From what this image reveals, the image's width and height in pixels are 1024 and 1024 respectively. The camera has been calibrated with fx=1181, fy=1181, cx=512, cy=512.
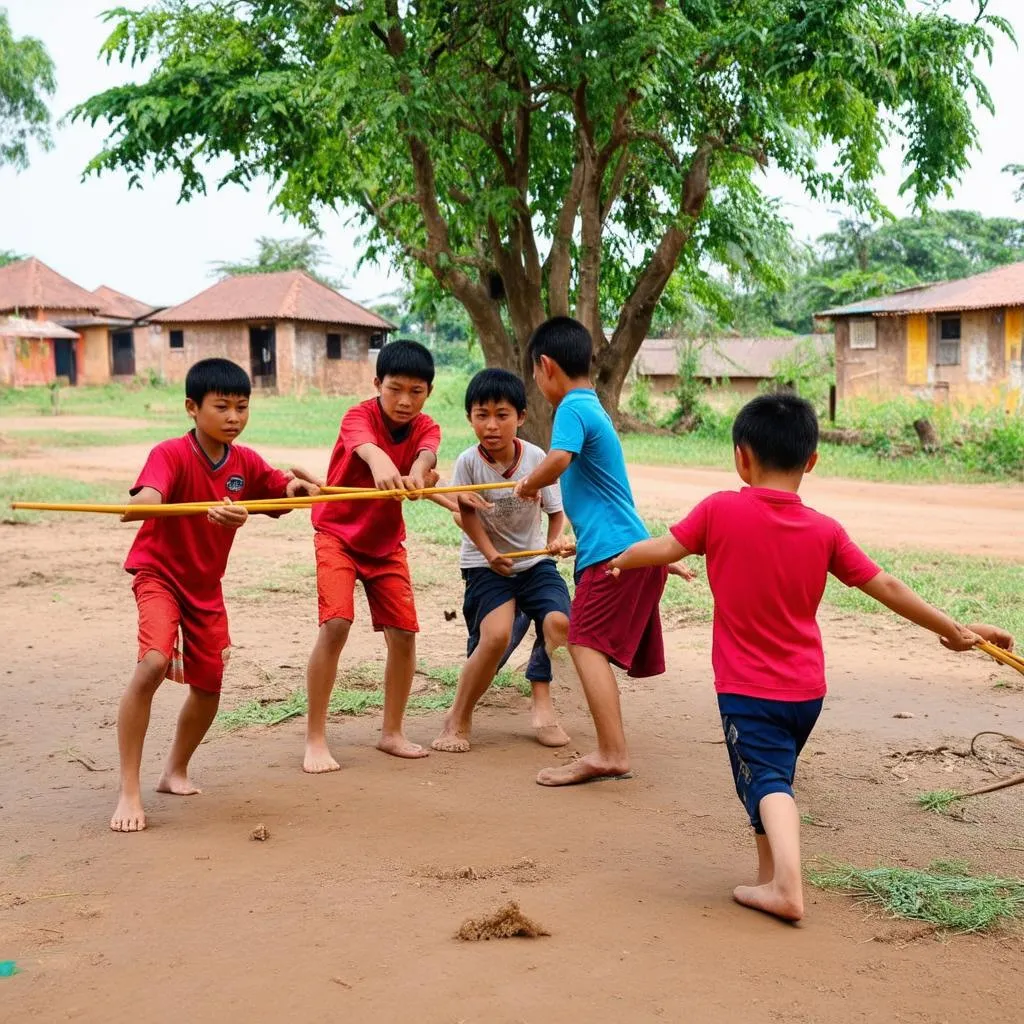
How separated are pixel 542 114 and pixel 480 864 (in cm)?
821

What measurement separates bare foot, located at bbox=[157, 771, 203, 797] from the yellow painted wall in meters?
28.0

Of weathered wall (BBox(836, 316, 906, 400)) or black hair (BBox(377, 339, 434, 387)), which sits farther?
weathered wall (BBox(836, 316, 906, 400))

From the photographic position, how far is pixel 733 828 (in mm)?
3719

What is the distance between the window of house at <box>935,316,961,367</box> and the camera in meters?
28.7

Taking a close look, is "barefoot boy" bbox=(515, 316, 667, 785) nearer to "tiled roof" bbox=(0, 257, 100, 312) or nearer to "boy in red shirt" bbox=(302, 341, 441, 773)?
"boy in red shirt" bbox=(302, 341, 441, 773)

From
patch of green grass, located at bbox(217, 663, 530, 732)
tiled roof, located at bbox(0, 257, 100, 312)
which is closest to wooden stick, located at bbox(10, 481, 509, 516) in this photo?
patch of green grass, located at bbox(217, 663, 530, 732)

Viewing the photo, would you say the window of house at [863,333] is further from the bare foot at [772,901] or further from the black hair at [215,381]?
the bare foot at [772,901]

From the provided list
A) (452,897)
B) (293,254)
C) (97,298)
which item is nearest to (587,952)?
(452,897)

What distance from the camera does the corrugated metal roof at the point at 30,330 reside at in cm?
3619

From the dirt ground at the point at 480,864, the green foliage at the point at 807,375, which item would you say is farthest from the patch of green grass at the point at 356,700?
the green foliage at the point at 807,375

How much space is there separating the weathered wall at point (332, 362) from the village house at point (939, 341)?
1574 centimetres

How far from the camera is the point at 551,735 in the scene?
15.2 ft

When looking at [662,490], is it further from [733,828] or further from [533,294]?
[733,828]

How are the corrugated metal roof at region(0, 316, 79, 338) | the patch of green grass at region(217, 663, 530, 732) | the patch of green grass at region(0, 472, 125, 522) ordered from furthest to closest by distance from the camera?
1. the corrugated metal roof at region(0, 316, 79, 338)
2. the patch of green grass at region(0, 472, 125, 522)
3. the patch of green grass at region(217, 663, 530, 732)
